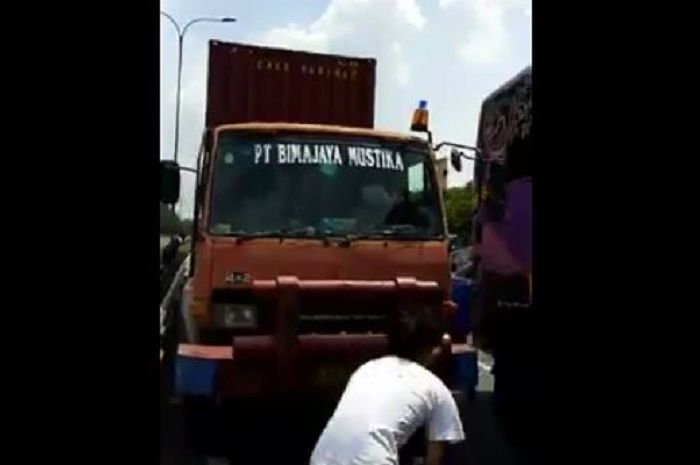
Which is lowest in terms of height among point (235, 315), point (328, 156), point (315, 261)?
point (235, 315)

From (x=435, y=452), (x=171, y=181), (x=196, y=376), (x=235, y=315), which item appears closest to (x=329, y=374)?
(x=235, y=315)

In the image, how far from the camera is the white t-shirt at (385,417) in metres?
4.00

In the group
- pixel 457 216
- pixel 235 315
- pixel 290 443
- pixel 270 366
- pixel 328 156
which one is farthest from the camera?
pixel 457 216

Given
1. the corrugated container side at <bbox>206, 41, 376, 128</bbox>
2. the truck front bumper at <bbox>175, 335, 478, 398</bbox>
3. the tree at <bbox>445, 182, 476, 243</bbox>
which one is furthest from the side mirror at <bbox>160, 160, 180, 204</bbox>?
the tree at <bbox>445, 182, 476, 243</bbox>

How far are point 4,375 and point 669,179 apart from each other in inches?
113

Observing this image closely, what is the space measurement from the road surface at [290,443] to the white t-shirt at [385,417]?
3.60 meters

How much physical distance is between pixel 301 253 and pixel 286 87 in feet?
7.59

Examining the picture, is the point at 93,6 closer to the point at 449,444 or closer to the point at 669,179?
the point at 449,444

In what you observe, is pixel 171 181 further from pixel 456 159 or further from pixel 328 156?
pixel 456 159

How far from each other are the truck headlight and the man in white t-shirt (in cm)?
358

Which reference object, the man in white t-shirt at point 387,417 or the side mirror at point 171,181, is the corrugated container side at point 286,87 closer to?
the side mirror at point 171,181

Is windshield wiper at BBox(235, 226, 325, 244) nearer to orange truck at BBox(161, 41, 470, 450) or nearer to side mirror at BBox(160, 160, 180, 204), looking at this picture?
orange truck at BBox(161, 41, 470, 450)

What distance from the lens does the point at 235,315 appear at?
7793 mm

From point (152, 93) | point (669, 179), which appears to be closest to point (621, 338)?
point (669, 179)
